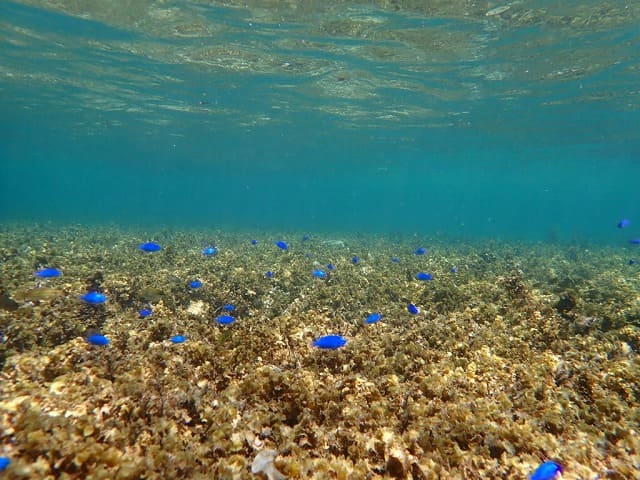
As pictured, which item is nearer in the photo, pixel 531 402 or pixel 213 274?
pixel 531 402

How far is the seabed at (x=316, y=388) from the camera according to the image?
3.58 metres

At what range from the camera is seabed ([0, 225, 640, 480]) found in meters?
3.58

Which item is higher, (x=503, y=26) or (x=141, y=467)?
(x=503, y=26)

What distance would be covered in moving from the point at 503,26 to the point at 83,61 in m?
24.9

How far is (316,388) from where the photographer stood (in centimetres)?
478

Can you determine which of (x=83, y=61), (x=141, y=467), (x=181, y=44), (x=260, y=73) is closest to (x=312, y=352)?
(x=141, y=467)

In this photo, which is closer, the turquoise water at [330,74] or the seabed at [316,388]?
the seabed at [316,388]

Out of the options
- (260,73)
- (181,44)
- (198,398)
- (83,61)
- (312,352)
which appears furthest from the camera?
(260,73)

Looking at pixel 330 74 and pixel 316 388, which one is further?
pixel 330 74

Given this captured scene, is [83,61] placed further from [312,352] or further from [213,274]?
[312,352]

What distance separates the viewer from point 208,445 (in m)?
3.66

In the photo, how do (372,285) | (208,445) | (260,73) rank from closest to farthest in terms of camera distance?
(208,445)
(372,285)
(260,73)

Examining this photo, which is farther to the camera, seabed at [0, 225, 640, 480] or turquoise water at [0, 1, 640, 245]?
turquoise water at [0, 1, 640, 245]

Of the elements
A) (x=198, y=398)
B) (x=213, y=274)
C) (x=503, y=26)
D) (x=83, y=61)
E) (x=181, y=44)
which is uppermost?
(x=503, y=26)
